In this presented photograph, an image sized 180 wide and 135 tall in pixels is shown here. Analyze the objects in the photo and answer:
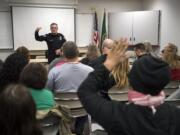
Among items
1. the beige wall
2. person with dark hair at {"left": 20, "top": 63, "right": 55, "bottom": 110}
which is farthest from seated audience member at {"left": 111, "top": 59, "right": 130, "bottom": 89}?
the beige wall

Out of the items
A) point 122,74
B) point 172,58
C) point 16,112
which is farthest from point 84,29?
point 16,112

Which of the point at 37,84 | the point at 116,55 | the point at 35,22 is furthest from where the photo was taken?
the point at 35,22

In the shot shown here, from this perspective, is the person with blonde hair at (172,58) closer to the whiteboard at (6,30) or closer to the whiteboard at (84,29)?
the whiteboard at (84,29)

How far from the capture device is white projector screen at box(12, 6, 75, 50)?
7.89 meters

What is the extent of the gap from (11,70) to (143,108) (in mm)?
1822

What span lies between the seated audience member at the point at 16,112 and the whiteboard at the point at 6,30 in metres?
7.20

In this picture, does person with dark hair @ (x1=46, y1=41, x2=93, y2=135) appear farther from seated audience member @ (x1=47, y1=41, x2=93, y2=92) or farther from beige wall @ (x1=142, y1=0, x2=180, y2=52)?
beige wall @ (x1=142, y1=0, x2=180, y2=52)

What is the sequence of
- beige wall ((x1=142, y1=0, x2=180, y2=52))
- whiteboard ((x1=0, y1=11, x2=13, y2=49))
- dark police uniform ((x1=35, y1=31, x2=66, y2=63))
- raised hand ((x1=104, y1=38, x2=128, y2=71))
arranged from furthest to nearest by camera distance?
whiteboard ((x1=0, y1=11, x2=13, y2=49))
beige wall ((x1=142, y1=0, x2=180, y2=52))
dark police uniform ((x1=35, y1=31, x2=66, y2=63))
raised hand ((x1=104, y1=38, x2=128, y2=71))

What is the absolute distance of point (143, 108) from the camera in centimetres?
125

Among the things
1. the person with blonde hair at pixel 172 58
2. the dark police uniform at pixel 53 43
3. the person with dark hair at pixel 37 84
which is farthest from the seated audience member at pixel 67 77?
the dark police uniform at pixel 53 43

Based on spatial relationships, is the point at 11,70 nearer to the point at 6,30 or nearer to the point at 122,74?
the point at 122,74

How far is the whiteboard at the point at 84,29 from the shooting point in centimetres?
881

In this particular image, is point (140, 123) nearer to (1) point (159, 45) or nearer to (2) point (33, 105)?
(2) point (33, 105)

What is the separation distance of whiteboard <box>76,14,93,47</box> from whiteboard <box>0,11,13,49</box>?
209 centimetres
